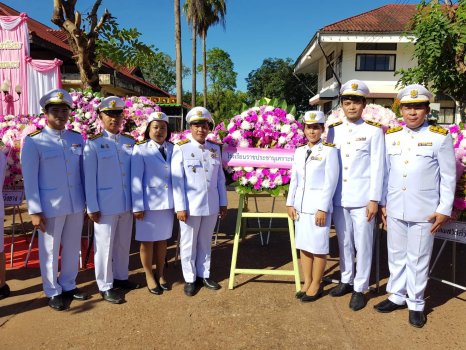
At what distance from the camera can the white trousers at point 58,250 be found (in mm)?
3594

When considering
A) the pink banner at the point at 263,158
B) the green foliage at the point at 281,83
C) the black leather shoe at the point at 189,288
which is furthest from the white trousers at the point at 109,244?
the green foliage at the point at 281,83

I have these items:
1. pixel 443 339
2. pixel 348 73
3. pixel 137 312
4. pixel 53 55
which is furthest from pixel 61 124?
pixel 348 73

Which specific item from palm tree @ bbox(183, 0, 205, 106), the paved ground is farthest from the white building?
the paved ground

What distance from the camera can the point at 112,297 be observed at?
3.79 m

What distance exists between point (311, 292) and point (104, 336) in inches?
80.1

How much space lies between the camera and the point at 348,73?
64.5 feet

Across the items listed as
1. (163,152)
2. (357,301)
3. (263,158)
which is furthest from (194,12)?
(357,301)

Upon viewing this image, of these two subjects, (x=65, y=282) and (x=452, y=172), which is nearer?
(x=452, y=172)

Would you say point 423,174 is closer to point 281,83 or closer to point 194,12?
point 194,12

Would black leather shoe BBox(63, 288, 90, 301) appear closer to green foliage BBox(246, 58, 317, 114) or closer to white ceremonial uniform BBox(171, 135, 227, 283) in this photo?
white ceremonial uniform BBox(171, 135, 227, 283)

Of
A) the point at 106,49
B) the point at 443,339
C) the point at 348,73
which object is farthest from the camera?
the point at 348,73

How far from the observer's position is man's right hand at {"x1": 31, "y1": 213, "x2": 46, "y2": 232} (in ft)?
11.2

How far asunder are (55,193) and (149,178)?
0.89m

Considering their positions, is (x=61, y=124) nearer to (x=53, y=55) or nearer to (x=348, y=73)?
(x=53, y=55)
